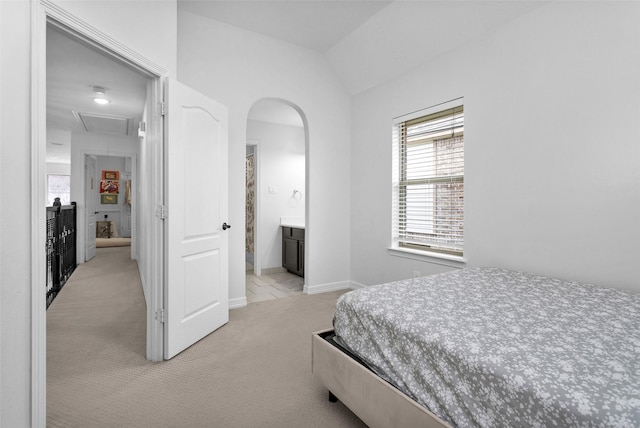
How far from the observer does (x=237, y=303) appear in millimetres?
3336

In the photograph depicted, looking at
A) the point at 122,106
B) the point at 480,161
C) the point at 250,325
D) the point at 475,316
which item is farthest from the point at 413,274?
the point at 122,106

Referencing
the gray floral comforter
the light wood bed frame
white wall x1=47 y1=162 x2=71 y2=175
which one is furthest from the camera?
white wall x1=47 y1=162 x2=71 y2=175

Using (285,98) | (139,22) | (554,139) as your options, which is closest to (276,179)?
(285,98)

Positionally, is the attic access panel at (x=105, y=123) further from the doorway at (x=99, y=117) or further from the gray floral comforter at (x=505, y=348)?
the gray floral comforter at (x=505, y=348)

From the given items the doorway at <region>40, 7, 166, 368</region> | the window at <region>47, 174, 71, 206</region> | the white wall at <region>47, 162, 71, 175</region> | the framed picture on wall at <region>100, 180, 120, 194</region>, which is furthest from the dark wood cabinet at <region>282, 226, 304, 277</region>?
the window at <region>47, 174, 71, 206</region>

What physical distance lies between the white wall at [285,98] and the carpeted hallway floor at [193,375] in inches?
30.5

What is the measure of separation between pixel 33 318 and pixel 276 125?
4.31 m

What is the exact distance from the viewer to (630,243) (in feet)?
6.32

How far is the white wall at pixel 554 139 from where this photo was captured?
195 centimetres

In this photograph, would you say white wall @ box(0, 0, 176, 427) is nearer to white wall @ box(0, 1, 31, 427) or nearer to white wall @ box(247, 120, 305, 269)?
white wall @ box(0, 1, 31, 427)

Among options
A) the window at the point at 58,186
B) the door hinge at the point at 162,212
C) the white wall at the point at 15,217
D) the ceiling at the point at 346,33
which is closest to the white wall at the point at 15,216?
the white wall at the point at 15,217

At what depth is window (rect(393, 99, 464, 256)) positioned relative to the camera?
301cm

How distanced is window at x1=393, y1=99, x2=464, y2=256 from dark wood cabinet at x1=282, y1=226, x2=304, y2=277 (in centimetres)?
163

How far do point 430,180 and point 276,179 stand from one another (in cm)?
269
